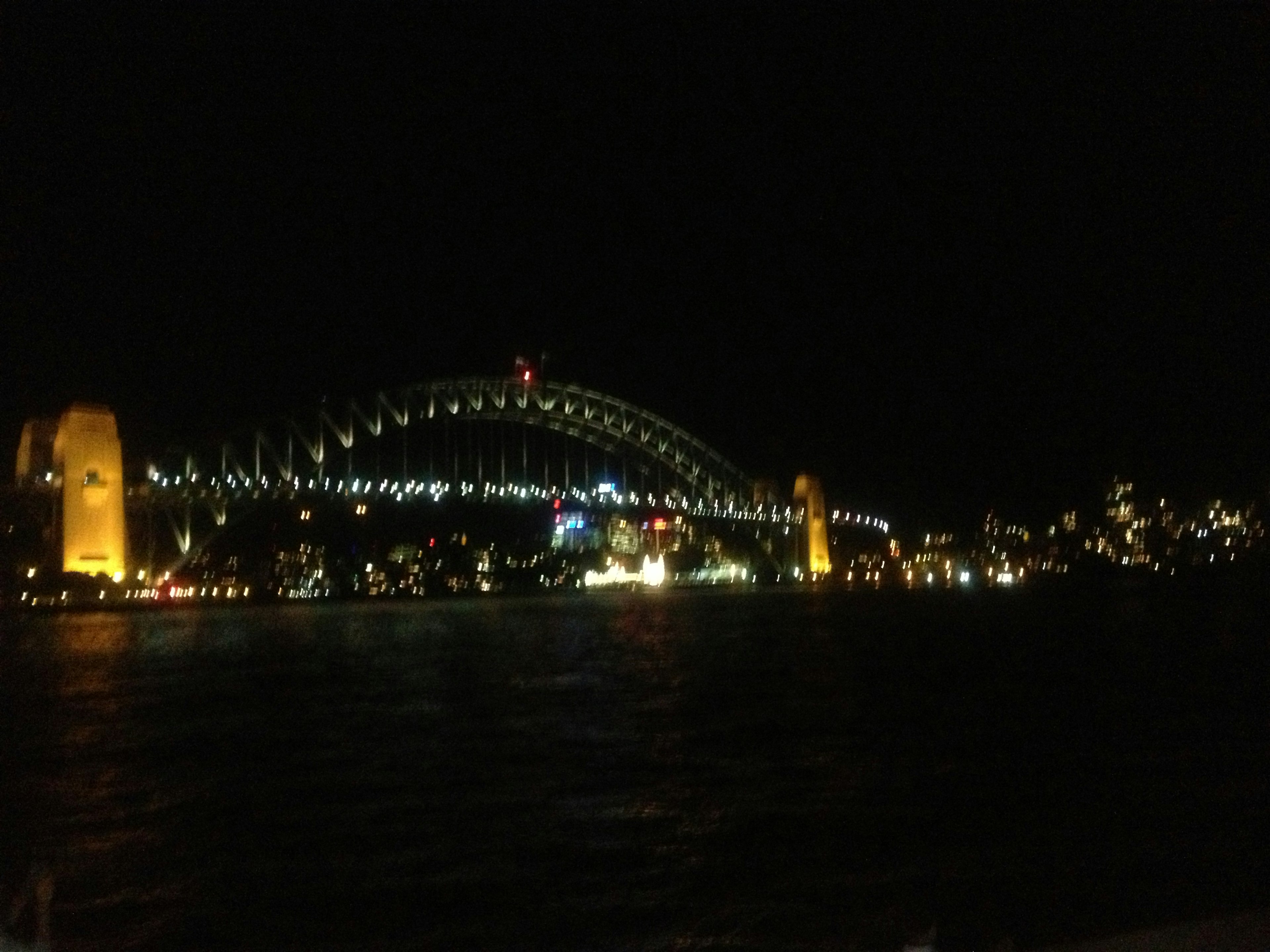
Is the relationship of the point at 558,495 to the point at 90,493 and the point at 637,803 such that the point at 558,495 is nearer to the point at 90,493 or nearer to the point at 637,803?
the point at 90,493

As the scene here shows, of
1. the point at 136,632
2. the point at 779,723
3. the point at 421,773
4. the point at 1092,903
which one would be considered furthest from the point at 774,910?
the point at 136,632

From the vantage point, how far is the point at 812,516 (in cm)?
8931

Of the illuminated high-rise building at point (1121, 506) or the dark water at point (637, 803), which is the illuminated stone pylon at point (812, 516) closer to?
the illuminated high-rise building at point (1121, 506)

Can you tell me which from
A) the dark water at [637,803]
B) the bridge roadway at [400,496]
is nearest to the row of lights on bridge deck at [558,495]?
the bridge roadway at [400,496]

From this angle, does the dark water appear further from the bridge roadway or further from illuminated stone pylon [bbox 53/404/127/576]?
the bridge roadway

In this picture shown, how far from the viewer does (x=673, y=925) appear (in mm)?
6879

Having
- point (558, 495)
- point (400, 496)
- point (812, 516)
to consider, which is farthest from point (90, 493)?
point (812, 516)

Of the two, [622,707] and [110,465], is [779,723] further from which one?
[110,465]

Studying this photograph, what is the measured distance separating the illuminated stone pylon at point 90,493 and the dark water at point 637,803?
116 ft

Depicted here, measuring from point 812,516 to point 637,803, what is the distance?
3157 inches

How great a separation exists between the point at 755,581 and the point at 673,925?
8263cm

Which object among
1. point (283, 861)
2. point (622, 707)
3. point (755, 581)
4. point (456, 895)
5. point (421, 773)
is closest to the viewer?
point (456, 895)

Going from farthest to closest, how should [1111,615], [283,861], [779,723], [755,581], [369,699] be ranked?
[755,581]
[1111,615]
[369,699]
[779,723]
[283,861]

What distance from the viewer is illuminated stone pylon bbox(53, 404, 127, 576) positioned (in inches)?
2196
